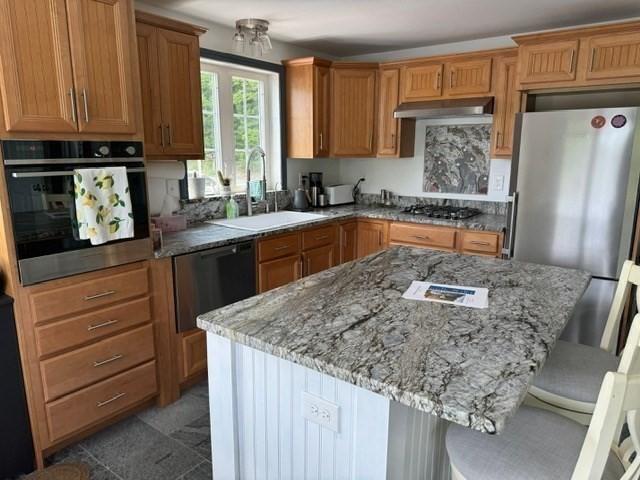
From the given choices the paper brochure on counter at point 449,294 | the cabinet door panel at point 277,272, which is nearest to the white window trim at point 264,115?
the cabinet door panel at point 277,272

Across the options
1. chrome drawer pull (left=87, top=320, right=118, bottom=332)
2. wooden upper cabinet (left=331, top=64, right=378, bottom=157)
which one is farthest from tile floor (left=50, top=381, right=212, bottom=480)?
wooden upper cabinet (left=331, top=64, right=378, bottom=157)

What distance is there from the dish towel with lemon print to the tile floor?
Answer: 1037 millimetres

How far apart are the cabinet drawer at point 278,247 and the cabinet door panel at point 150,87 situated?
0.91 meters

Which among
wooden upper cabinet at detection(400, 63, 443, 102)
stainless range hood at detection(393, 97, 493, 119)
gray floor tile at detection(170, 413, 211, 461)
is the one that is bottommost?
gray floor tile at detection(170, 413, 211, 461)

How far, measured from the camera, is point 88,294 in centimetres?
212

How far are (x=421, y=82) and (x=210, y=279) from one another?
245 cm

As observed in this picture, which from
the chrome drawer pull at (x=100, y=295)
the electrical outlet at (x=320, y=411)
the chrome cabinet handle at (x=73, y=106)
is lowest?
the electrical outlet at (x=320, y=411)

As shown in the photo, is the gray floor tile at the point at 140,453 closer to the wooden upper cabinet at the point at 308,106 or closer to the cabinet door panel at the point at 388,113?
the wooden upper cabinet at the point at 308,106

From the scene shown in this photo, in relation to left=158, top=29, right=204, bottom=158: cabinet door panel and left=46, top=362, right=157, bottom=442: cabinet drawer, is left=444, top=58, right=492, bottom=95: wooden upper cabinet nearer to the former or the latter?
left=158, top=29, right=204, bottom=158: cabinet door panel

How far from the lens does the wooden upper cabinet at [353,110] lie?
13.0ft

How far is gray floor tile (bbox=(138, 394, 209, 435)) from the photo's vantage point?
93.9 inches

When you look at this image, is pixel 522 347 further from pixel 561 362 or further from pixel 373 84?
pixel 373 84

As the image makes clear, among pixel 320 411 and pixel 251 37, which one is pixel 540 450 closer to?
pixel 320 411

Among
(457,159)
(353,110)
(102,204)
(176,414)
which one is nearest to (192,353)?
(176,414)
